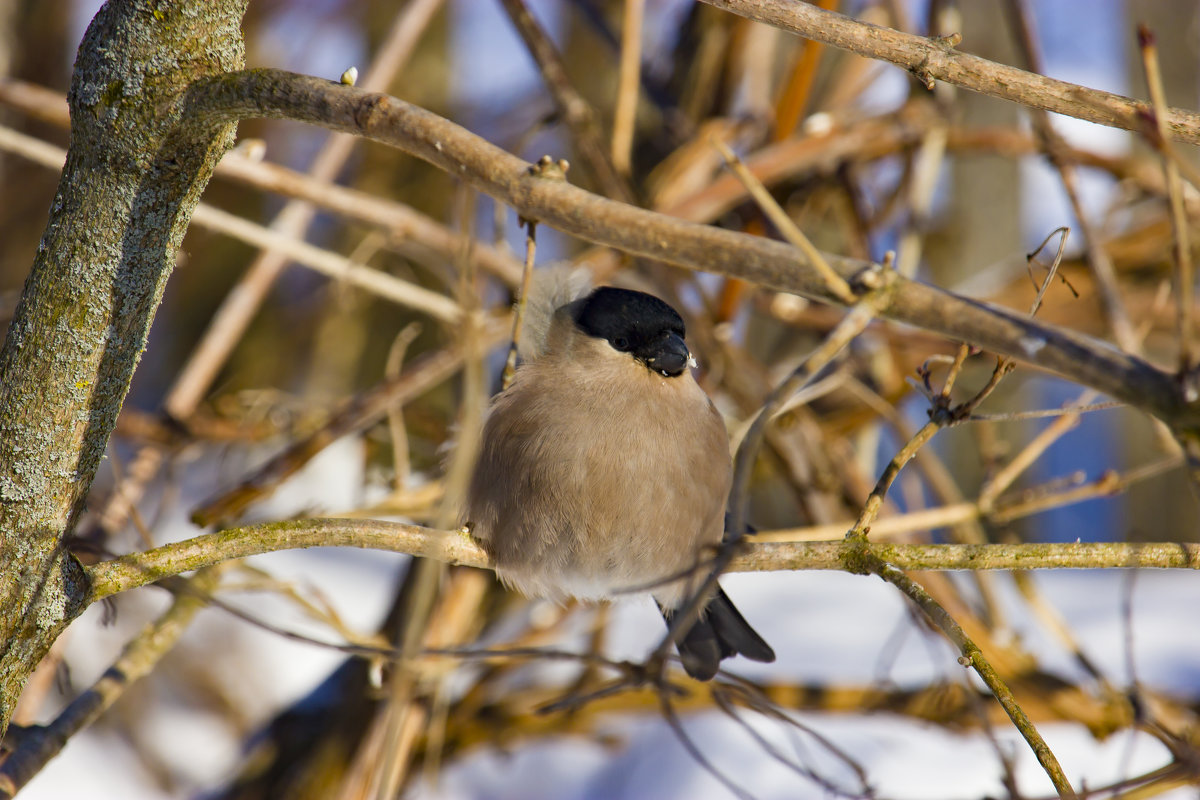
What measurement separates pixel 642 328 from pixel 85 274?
0.93 m

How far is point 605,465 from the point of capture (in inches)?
57.1

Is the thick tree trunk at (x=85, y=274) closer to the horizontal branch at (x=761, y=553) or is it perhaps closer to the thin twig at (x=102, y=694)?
the horizontal branch at (x=761, y=553)

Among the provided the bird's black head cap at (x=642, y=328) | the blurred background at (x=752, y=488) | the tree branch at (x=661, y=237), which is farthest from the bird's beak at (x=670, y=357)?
the tree branch at (x=661, y=237)

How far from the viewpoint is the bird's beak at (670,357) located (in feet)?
5.17

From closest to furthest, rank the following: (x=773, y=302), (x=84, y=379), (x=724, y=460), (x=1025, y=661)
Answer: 1. (x=84, y=379)
2. (x=724, y=460)
3. (x=1025, y=661)
4. (x=773, y=302)

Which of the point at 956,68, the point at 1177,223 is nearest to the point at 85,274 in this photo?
the point at 956,68

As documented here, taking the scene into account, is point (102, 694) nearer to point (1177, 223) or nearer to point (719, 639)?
point (719, 639)

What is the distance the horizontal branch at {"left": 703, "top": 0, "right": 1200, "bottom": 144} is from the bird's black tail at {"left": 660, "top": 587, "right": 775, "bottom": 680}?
1.03 m

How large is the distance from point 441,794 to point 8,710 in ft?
5.02

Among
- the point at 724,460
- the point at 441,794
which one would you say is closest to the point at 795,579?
the point at 441,794

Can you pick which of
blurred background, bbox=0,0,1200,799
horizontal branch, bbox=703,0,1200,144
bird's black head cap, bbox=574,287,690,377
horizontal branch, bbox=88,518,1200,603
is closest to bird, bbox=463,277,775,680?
bird's black head cap, bbox=574,287,690,377

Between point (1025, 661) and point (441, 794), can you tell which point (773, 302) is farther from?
point (441, 794)

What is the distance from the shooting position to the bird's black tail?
1673 millimetres

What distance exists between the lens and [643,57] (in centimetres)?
309
